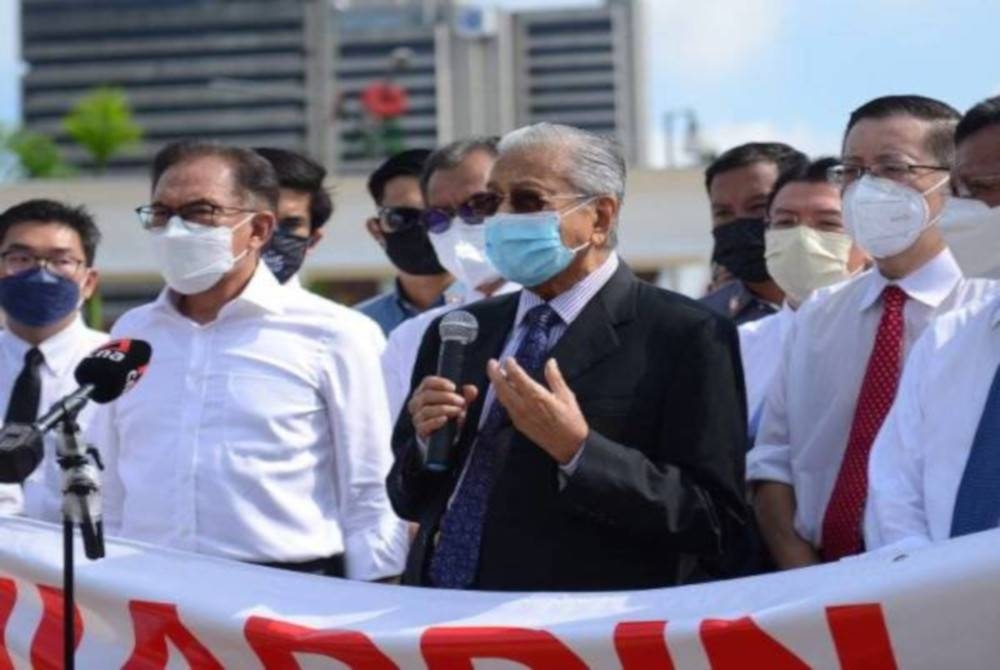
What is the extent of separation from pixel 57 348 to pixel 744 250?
244cm

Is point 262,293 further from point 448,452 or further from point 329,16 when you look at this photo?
point 329,16

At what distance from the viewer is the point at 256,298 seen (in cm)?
628

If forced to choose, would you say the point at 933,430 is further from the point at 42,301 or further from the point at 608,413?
the point at 42,301

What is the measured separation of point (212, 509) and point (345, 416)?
18.8 inches

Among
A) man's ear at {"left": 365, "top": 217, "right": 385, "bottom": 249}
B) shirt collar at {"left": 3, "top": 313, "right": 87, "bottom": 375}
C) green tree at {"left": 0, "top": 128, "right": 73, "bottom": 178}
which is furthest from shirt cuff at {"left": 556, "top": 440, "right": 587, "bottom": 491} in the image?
green tree at {"left": 0, "top": 128, "right": 73, "bottom": 178}

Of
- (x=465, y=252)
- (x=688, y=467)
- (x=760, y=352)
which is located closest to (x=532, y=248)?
(x=688, y=467)

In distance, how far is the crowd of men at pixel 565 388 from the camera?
4.78 m

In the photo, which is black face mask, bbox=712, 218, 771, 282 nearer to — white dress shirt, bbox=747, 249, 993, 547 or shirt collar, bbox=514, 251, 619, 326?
white dress shirt, bbox=747, 249, 993, 547

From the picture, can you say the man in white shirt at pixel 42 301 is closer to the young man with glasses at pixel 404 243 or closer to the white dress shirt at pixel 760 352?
the young man with glasses at pixel 404 243

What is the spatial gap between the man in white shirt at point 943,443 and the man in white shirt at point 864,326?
0.48 meters

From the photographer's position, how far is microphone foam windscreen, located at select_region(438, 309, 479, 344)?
16.6 ft

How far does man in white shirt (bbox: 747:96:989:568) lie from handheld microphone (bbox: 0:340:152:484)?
1.77 meters

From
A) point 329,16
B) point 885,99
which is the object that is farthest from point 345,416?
point 329,16

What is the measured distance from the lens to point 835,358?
5.52 meters
